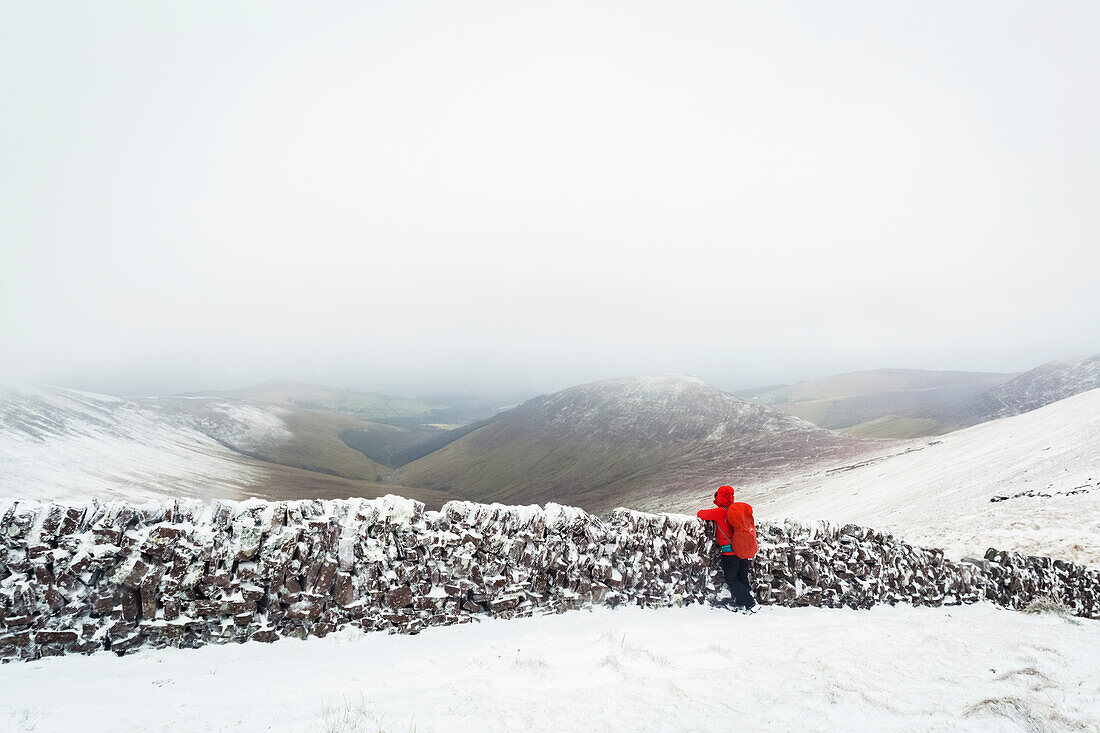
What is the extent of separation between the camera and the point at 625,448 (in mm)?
114562

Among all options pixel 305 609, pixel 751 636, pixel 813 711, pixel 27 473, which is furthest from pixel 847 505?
pixel 27 473

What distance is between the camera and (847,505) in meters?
29.7

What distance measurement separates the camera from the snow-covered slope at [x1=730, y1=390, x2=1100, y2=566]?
43.3ft

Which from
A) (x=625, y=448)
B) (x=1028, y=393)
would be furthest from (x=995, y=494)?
(x=1028, y=393)

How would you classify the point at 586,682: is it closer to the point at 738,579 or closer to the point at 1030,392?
the point at 738,579

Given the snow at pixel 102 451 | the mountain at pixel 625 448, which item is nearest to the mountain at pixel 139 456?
the snow at pixel 102 451

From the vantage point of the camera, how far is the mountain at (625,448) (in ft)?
247

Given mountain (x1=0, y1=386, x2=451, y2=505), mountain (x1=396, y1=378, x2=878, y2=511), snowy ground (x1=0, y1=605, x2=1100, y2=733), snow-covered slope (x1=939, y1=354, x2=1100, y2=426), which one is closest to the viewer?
snowy ground (x1=0, y1=605, x2=1100, y2=733)

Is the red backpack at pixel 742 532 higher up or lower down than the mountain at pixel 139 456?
higher up

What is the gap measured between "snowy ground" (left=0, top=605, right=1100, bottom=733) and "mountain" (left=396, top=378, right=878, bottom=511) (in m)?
59.9

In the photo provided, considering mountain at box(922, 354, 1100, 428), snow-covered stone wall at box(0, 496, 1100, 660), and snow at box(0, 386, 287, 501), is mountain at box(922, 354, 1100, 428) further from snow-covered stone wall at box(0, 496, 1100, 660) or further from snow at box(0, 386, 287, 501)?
snow at box(0, 386, 287, 501)

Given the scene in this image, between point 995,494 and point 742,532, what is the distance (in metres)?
19.4

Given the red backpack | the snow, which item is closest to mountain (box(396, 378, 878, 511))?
the snow

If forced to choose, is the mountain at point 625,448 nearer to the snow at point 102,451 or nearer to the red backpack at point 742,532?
the snow at point 102,451
